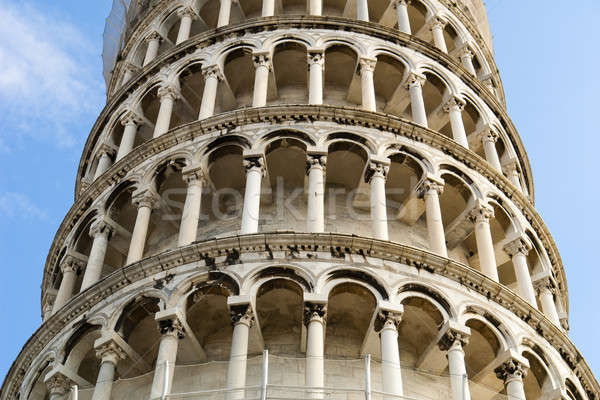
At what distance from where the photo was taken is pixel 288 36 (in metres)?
22.6

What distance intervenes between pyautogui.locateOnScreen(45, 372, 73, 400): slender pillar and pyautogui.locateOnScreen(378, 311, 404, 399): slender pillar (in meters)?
5.12

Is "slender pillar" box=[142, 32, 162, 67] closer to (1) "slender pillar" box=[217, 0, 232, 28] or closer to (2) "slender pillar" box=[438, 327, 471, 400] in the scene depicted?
(1) "slender pillar" box=[217, 0, 232, 28]

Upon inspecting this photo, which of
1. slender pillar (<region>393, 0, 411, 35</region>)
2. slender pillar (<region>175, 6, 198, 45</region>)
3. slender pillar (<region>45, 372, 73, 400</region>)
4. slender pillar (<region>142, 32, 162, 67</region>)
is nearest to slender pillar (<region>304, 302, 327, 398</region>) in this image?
slender pillar (<region>45, 372, 73, 400</region>)

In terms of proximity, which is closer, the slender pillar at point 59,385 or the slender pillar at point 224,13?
the slender pillar at point 59,385

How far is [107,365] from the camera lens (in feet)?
54.0

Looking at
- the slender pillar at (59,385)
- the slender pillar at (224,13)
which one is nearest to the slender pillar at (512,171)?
the slender pillar at (224,13)

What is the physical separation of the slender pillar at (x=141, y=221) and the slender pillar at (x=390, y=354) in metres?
4.68

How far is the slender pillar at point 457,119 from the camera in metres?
21.6

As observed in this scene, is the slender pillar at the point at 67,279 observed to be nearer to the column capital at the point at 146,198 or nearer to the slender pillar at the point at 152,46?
the column capital at the point at 146,198

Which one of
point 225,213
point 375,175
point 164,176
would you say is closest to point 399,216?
point 375,175

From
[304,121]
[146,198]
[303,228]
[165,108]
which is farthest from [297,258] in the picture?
[165,108]

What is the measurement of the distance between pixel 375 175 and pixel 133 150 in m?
4.95

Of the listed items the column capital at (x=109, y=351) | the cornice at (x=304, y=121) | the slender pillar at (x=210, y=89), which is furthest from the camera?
the slender pillar at (x=210, y=89)

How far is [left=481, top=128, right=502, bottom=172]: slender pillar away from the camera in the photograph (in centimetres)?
2236
